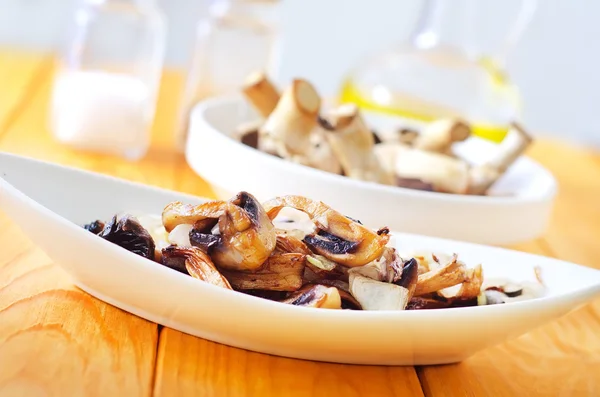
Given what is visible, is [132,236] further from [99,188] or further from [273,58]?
[273,58]

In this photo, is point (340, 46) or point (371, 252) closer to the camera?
point (371, 252)

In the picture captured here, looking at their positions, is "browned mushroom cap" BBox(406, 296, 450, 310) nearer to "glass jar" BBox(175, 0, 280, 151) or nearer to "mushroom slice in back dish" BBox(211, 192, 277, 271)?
"mushroom slice in back dish" BBox(211, 192, 277, 271)

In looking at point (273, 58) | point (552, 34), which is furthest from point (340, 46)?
point (273, 58)

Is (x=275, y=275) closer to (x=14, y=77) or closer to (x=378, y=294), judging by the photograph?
(x=378, y=294)

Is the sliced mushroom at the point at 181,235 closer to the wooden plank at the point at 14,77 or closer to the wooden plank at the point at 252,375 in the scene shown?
the wooden plank at the point at 252,375

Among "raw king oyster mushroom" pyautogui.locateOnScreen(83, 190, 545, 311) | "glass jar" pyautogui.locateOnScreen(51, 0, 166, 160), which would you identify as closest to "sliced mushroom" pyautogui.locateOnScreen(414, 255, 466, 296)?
"raw king oyster mushroom" pyautogui.locateOnScreen(83, 190, 545, 311)

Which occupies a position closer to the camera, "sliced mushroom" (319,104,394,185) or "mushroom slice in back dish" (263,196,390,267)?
"mushroom slice in back dish" (263,196,390,267)

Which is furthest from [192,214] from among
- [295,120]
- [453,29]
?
[453,29]
